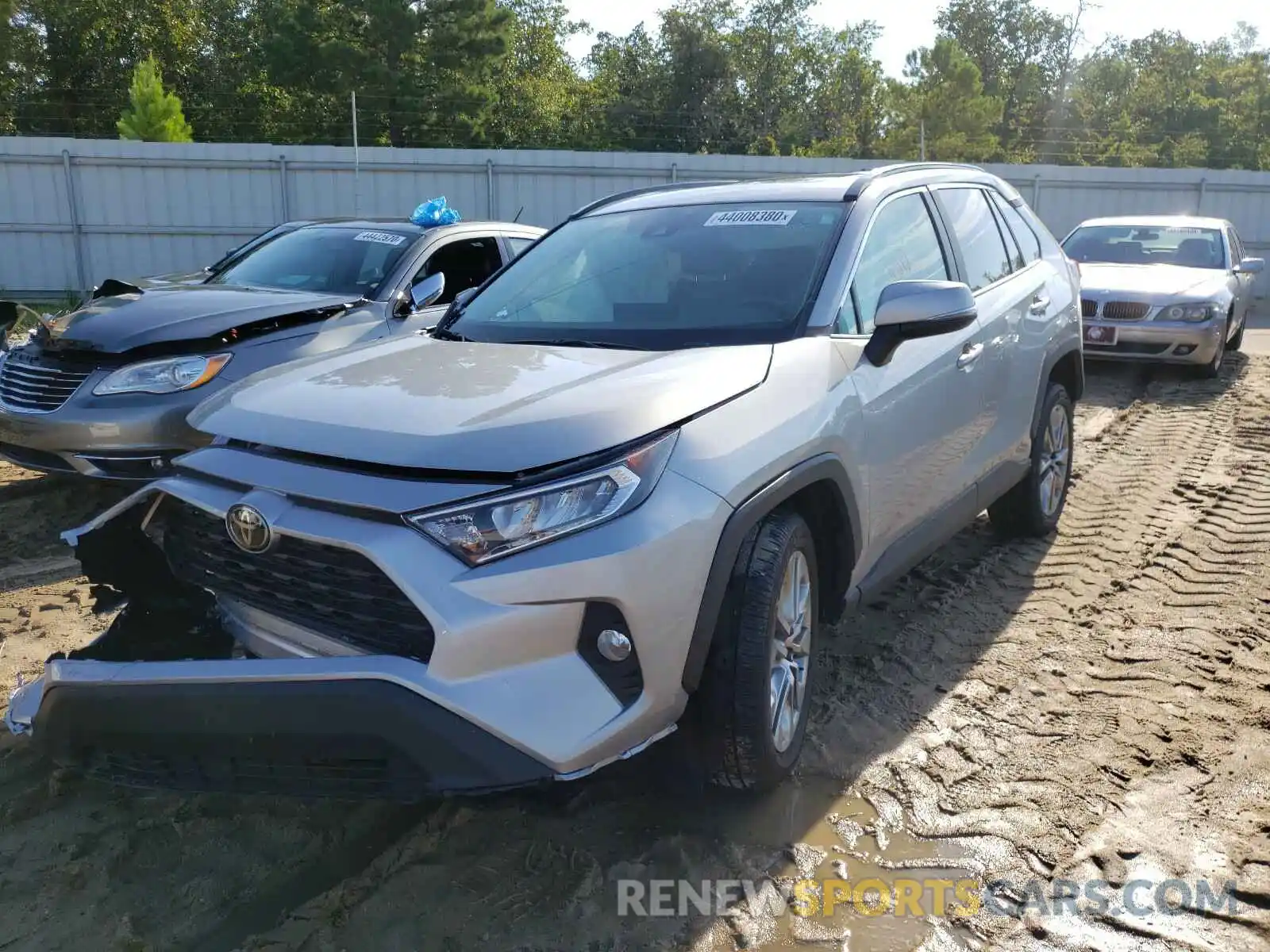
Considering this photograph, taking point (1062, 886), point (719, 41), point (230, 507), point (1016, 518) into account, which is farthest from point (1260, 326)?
point (719, 41)

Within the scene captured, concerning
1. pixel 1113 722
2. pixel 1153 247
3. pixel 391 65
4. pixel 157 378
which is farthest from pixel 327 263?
pixel 391 65

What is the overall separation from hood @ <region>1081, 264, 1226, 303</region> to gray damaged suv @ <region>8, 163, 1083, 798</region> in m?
6.92

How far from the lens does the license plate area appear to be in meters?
9.52

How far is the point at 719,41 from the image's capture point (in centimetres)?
4731

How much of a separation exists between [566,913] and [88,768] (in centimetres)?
115

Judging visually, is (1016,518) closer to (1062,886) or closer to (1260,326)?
(1062,886)

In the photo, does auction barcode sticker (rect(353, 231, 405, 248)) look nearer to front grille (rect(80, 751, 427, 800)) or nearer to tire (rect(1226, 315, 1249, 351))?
front grille (rect(80, 751, 427, 800))

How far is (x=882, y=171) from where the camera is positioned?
13.0 ft

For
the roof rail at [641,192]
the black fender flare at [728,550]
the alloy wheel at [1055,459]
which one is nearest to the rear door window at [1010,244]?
the alloy wheel at [1055,459]

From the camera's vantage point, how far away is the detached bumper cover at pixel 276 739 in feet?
7.14

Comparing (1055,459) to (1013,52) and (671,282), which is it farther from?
(1013,52)

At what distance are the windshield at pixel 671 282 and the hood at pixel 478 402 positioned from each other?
0.68 ft

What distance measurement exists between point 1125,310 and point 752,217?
7.11m

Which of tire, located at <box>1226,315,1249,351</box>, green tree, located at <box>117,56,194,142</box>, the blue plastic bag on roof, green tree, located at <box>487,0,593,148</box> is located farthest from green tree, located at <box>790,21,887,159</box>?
the blue plastic bag on roof
